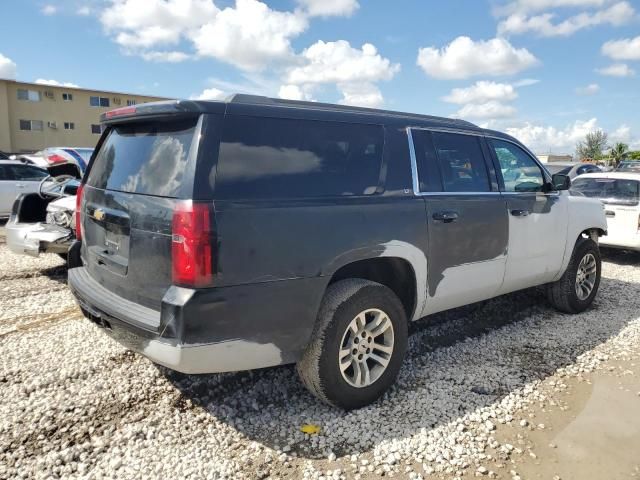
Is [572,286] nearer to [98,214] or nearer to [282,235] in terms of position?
[282,235]

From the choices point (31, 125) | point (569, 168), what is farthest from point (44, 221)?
point (31, 125)

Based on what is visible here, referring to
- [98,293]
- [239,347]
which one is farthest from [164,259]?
Answer: [98,293]

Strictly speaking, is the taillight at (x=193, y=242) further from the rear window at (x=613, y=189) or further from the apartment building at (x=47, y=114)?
the apartment building at (x=47, y=114)

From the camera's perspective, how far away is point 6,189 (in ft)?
34.4

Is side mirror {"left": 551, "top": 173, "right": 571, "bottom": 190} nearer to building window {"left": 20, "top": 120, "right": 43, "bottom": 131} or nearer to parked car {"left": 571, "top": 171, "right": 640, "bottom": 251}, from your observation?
parked car {"left": 571, "top": 171, "right": 640, "bottom": 251}

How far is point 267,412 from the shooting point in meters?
3.11

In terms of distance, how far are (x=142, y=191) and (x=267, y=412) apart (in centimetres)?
164

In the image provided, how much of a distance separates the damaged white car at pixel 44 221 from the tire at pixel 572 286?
217 inches

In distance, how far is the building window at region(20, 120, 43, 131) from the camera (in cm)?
3872

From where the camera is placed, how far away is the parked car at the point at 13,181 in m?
10.5

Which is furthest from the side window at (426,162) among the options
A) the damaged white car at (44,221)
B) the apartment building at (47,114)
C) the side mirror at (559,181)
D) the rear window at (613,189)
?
the apartment building at (47,114)

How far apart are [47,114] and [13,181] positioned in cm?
3448

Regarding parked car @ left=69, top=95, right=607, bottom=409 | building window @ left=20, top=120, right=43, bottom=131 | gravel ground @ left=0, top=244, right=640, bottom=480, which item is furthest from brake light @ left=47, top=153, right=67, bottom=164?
building window @ left=20, top=120, right=43, bottom=131

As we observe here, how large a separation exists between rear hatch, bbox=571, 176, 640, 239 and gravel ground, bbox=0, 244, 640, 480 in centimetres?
372
